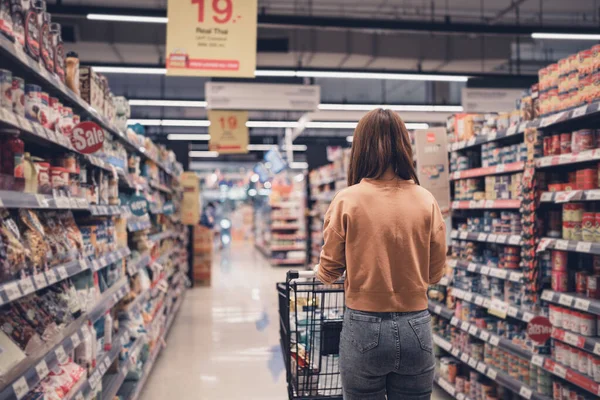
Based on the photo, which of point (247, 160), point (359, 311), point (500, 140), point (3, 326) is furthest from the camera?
point (247, 160)

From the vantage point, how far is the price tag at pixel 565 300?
2.95m

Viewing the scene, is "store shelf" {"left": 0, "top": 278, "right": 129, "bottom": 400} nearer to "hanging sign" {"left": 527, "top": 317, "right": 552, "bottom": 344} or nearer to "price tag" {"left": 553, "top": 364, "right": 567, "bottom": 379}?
"hanging sign" {"left": 527, "top": 317, "right": 552, "bottom": 344}

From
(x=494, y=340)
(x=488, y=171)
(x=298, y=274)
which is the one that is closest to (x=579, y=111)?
(x=488, y=171)

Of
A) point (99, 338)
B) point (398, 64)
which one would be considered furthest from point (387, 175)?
point (398, 64)

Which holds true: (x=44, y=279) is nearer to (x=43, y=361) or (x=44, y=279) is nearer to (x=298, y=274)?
(x=43, y=361)

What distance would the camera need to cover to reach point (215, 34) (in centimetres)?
545

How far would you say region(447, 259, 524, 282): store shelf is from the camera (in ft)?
11.4

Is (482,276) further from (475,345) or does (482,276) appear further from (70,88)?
(70,88)

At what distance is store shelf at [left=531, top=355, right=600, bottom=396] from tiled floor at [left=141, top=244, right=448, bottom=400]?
1.34 metres

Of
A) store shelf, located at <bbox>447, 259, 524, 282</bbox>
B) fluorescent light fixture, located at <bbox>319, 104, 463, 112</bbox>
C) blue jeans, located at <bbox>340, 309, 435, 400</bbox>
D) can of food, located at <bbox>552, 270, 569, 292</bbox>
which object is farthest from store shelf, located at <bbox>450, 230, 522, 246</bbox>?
fluorescent light fixture, located at <bbox>319, 104, 463, 112</bbox>

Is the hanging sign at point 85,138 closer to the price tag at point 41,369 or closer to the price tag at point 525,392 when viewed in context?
the price tag at point 41,369

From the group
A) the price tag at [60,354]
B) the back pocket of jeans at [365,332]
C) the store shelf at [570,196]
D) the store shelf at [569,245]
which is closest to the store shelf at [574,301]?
the store shelf at [569,245]

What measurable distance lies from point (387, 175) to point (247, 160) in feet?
88.4

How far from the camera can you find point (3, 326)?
2.12 metres
